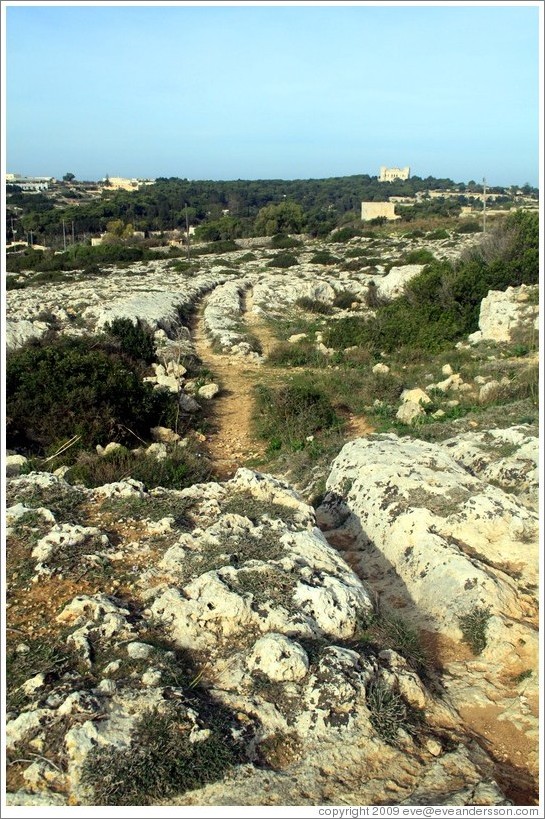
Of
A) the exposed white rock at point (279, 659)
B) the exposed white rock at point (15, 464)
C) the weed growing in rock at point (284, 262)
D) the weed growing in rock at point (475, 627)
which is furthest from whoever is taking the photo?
the weed growing in rock at point (284, 262)

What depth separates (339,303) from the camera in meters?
21.8

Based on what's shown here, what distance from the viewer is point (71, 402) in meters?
8.59

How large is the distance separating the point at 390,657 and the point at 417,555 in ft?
4.58

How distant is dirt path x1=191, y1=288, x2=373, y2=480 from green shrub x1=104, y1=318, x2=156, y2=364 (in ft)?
4.54

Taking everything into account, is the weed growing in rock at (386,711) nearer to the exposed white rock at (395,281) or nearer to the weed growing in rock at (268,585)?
the weed growing in rock at (268,585)

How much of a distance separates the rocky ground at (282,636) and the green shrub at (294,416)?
106 inches

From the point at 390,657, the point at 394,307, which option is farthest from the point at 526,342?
the point at 390,657

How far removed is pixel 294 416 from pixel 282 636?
656 centimetres

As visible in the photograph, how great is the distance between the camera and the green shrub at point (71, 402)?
8.44 meters

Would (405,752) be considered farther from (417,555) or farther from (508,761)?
(417,555)

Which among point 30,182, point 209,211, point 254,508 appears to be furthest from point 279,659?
point 30,182

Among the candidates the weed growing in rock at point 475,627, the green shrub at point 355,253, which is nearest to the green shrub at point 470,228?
the green shrub at point 355,253

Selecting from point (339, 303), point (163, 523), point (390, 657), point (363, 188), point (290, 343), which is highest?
point (363, 188)

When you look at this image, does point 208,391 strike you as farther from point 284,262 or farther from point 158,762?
point 284,262
